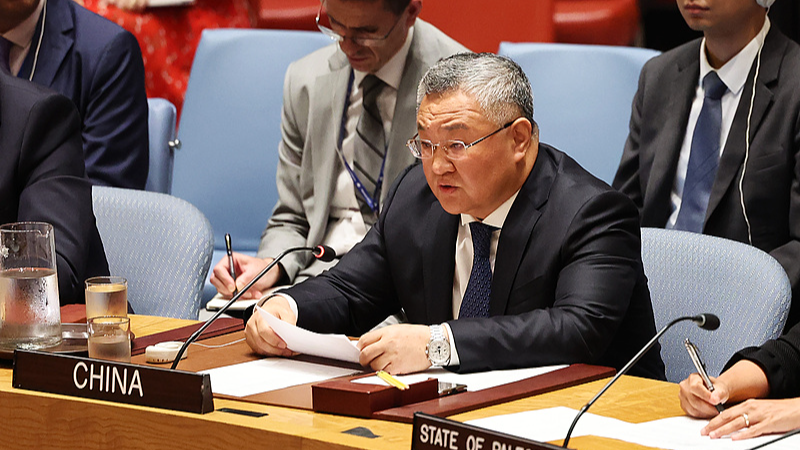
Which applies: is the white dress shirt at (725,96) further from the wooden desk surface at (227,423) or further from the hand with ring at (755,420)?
the hand with ring at (755,420)

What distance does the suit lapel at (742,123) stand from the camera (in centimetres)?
305

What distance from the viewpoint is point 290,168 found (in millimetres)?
3553

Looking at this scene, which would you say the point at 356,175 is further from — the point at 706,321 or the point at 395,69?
the point at 706,321

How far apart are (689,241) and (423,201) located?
573mm

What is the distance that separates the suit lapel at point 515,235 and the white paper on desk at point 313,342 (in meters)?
0.39

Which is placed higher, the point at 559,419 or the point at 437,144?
the point at 437,144

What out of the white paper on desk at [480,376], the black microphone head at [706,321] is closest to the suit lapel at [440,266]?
the white paper on desk at [480,376]

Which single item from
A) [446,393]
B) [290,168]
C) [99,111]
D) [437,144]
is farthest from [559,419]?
[99,111]

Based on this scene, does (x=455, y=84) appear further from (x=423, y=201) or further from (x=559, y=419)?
(x=559, y=419)

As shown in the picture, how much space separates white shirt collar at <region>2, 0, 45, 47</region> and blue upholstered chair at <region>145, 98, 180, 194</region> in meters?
0.56

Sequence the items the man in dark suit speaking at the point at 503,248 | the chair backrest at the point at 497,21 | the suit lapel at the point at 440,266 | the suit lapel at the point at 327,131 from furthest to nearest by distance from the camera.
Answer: the chair backrest at the point at 497,21
the suit lapel at the point at 327,131
the suit lapel at the point at 440,266
the man in dark suit speaking at the point at 503,248

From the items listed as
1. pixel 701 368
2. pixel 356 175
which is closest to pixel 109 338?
pixel 701 368

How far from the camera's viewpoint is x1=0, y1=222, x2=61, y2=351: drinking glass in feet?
6.43

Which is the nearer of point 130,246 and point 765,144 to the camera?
point 130,246
